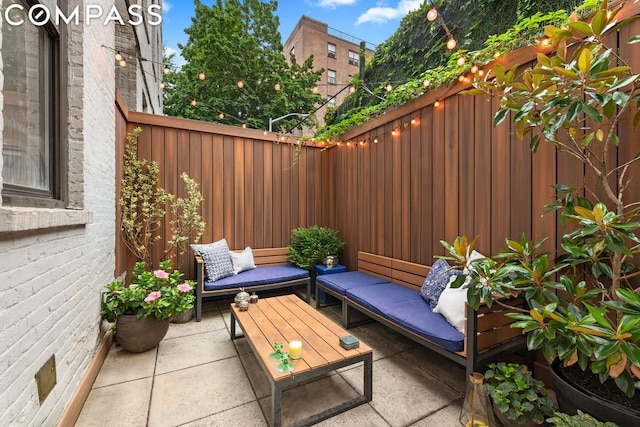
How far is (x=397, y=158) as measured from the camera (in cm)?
338

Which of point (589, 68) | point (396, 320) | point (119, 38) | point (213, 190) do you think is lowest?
point (396, 320)

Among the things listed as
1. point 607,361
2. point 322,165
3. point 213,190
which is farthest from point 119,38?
point 607,361

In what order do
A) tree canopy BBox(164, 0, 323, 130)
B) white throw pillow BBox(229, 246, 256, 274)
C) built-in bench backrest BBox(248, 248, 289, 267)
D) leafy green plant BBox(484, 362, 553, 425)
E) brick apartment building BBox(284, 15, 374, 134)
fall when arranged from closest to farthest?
leafy green plant BBox(484, 362, 553, 425) < white throw pillow BBox(229, 246, 256, 274) < built-in bench backrest BBox(248, 248, 289, 267) < tree canopy BBox(164, 0, 323, 130) < brick apartment building BBox(284, 15, 374, 134)

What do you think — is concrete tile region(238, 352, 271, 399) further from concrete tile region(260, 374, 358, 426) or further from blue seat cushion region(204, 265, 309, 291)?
blue seat cushion region(204, 265, 309, 291)

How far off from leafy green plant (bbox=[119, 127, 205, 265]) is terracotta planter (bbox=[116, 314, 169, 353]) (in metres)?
1.21

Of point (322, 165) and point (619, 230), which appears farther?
point (322, 165)

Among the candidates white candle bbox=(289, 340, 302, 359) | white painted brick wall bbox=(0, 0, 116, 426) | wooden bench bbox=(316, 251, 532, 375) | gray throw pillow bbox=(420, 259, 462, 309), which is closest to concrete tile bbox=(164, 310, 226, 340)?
white painted brick wall bbox=(0, 0, 116, 426)

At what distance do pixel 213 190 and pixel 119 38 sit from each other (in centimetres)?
254

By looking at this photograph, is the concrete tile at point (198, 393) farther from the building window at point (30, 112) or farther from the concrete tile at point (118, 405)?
the building window at point (30, 112)

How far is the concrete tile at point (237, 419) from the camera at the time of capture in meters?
1.66

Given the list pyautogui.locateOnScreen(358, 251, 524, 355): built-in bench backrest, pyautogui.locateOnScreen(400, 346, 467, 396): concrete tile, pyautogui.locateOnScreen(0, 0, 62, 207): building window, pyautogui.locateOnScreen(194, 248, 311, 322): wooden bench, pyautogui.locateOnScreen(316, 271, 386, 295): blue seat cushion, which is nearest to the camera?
pyautogui.locateOnScreen(0, 0, 62, 207): building window

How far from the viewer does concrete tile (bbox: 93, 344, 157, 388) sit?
6.85 ft

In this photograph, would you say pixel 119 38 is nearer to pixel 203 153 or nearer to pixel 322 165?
pixel 203 153

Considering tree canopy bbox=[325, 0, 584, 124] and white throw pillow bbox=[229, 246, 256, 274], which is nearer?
tree canopy bbox=[325, 0, 584, 124]
